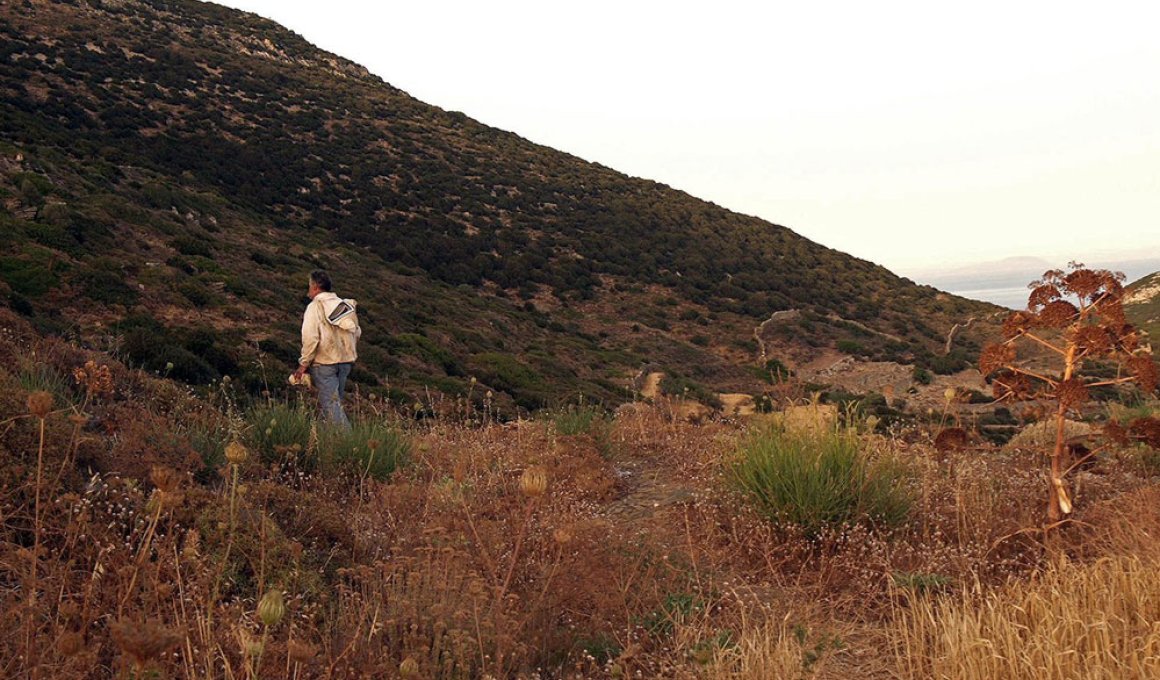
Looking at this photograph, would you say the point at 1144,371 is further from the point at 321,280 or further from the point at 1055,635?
the point at 321,280

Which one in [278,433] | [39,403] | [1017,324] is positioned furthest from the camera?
[278,433]

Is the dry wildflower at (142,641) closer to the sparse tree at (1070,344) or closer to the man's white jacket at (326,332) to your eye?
the sparse tree at (1070,344)

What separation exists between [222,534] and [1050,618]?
10.6ft

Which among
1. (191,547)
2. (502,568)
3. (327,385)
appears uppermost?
(191,547)

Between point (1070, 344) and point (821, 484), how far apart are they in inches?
55.5

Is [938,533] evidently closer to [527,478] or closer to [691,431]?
[527,478]

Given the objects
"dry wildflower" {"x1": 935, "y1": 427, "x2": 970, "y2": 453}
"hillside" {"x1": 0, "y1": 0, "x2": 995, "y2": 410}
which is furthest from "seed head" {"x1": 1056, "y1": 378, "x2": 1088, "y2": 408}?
"hillside" {"x1": 0, "y1": 0, "x2": 995, "y2": 410}

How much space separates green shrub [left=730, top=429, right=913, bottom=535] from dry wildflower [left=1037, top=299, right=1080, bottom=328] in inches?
45.1

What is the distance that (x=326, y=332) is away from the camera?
716 centimetres

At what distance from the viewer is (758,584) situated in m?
3.67

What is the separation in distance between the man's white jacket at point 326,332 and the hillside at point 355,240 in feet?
12.7

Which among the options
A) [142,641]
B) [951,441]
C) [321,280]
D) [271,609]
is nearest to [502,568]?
[271,609]

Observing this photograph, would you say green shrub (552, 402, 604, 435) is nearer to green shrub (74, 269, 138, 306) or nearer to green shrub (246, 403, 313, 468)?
green shrub (246, 403, 313, 468)

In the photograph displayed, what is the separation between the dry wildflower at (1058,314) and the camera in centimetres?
370
